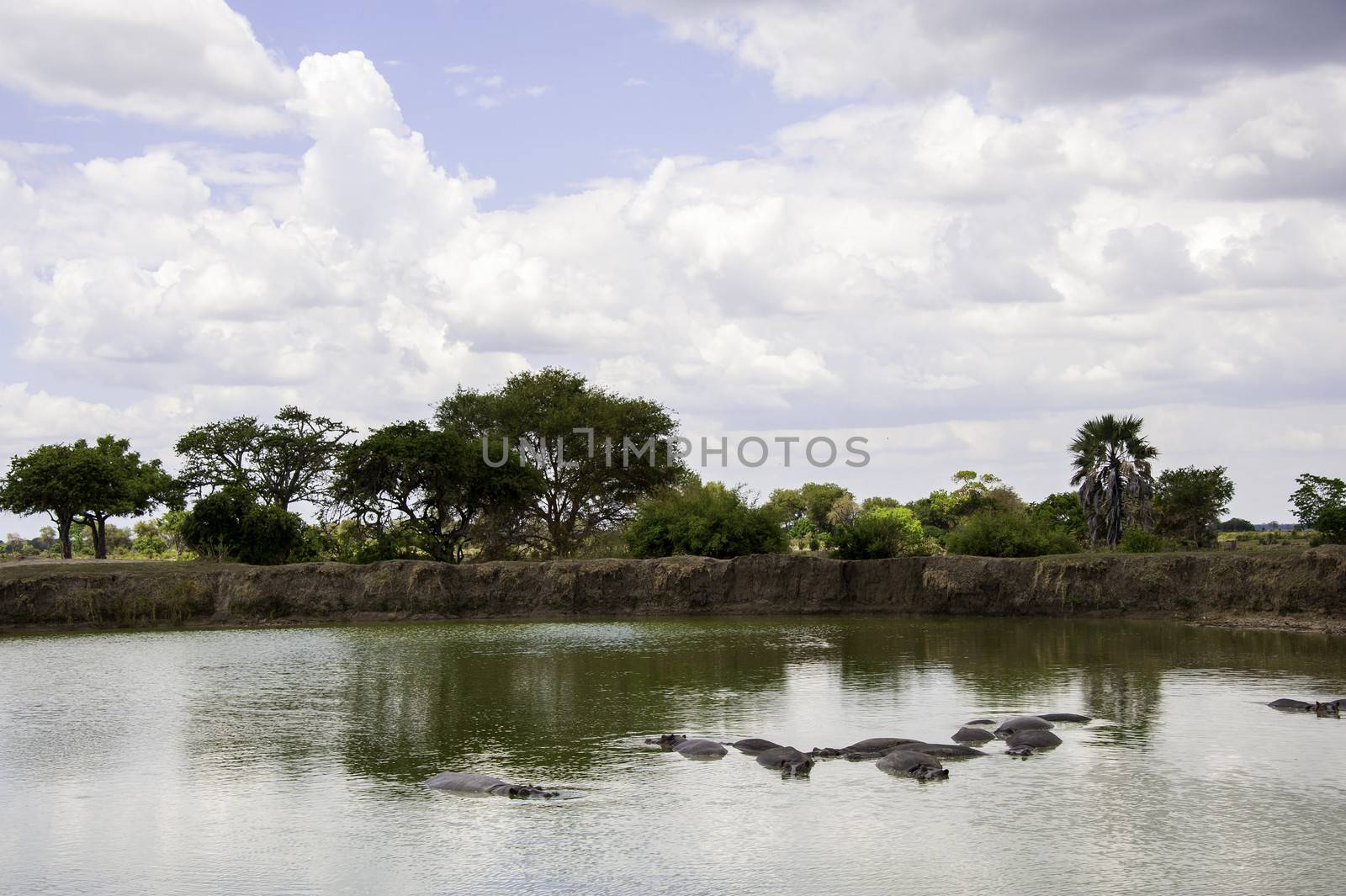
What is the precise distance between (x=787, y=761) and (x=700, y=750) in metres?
1.81

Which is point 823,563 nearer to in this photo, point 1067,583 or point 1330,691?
point 1067,583

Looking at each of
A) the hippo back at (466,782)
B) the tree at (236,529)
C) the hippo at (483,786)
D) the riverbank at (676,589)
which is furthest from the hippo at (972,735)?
the tree at (236,529)

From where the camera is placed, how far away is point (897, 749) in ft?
63.1

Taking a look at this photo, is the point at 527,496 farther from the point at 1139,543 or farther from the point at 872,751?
the point at 872,751

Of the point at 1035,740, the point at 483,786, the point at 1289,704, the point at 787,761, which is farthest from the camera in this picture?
the point at 1289,704

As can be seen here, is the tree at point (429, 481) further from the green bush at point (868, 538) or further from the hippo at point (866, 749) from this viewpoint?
the hippo at point (866, 749)

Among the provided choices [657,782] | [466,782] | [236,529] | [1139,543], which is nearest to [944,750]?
[657,782]

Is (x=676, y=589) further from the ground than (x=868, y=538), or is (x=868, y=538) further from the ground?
(x=868, y=538)

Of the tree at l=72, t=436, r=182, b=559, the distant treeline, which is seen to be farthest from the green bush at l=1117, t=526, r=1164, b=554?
the tree at l=72, t=436, r=182, b=559

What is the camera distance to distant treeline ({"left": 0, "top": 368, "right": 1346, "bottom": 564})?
54.8m

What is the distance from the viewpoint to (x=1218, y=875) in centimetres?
1343

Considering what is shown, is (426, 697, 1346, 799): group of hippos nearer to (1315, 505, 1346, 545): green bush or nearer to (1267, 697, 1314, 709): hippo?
(1267, 697, 1314, 709): hippo

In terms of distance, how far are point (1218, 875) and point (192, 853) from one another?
37.9 feet

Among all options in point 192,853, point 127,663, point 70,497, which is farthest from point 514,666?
point 70,497
